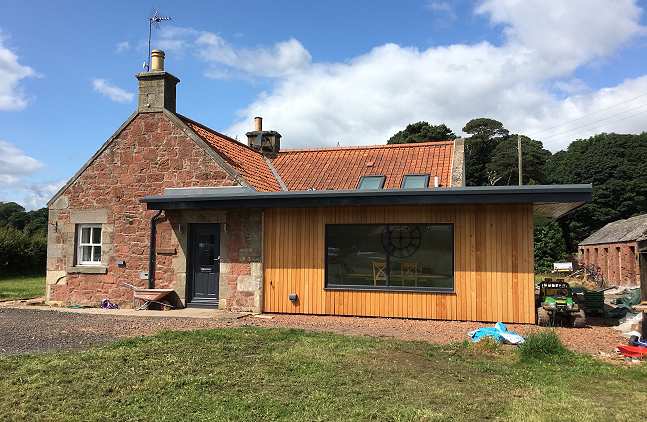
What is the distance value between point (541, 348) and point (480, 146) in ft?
190

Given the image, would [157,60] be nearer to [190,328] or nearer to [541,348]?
[190,328]

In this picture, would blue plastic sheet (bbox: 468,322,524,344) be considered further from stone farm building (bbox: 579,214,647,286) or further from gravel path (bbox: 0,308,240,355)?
stone farm building (bbox: 579,214,647,286)

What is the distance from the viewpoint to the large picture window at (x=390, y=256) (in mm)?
12641

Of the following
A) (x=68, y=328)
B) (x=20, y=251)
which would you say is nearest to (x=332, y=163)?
(x=68, y=328)

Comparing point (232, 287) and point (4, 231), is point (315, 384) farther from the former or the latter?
point (4, 231)

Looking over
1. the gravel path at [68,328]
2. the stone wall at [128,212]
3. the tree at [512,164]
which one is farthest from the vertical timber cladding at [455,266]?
the tree at [512,164]

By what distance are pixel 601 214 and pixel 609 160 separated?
9.08 m

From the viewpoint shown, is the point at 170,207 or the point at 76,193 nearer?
the point at 170,207

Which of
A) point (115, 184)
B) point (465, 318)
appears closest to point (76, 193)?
point (115, 184)

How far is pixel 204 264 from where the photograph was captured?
14.5 m

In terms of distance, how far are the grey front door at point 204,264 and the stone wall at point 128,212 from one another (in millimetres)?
246

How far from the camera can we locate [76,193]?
16.0 metres

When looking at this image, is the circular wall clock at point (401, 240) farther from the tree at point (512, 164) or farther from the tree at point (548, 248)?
the tree at point (512, 164)

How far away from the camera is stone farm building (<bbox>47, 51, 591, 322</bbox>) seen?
1216 cm
